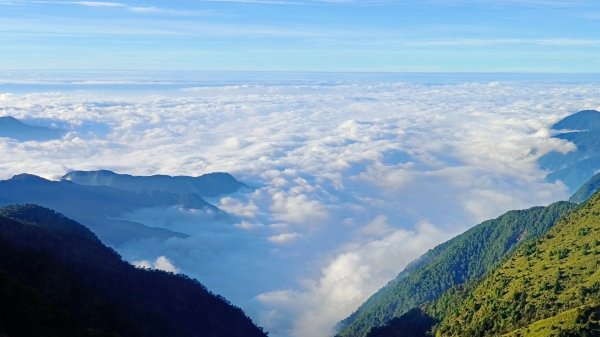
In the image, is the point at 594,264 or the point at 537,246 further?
the point at 537,246

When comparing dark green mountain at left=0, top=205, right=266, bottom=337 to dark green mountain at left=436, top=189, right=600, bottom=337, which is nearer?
dark green mountain at left=0, top=205, right=266, bottom=337

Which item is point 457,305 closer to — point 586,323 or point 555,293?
point 555,293

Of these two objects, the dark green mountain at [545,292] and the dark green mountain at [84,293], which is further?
the dark green mountain at [545,292]

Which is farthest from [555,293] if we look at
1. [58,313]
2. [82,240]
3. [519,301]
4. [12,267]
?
[82,240]

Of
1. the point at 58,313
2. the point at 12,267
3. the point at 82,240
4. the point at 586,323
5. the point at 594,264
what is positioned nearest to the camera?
the point at 58,313

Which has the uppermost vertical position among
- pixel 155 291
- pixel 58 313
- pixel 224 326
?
pixel 58 313
